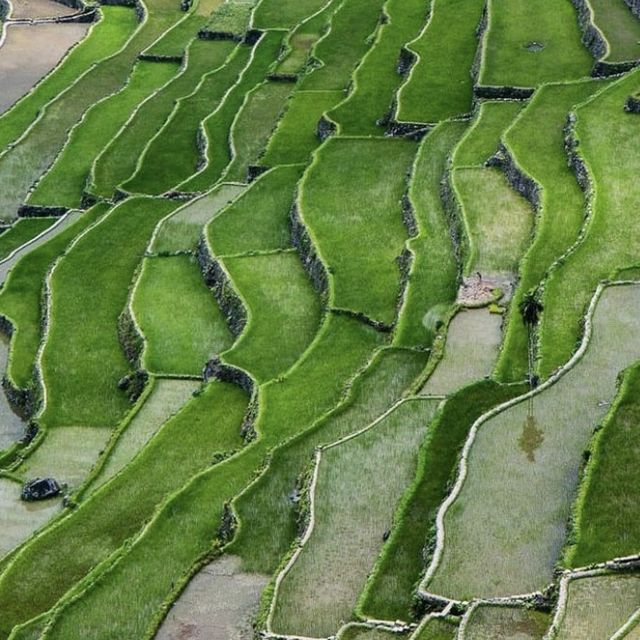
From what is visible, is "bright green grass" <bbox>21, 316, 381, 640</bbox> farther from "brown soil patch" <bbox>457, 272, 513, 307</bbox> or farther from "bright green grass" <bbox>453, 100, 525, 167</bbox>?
"bright green grass" <bbox>453, 100, 525, 167</bbox>

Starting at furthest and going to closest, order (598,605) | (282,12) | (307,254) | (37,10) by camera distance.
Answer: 1. (37,10)
2. (282,12)
3. (307,254)
4. (598,605)

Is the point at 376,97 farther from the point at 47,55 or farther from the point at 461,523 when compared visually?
the point at 461,523

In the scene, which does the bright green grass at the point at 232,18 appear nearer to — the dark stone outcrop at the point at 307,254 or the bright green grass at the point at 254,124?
the bright green grass at the point at 254,124

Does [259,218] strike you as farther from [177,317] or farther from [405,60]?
[405,60]

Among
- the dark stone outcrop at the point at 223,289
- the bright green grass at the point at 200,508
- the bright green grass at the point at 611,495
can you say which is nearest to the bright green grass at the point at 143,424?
the bright green grass at the point at 200,508

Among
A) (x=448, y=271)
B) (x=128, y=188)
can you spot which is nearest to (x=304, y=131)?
(x=128, y=188)

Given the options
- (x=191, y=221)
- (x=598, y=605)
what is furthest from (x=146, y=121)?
(x=598, y=605)

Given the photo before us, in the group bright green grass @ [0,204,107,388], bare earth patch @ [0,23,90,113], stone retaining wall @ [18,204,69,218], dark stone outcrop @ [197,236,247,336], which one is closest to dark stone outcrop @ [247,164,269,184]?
bright green grass @ [0,204,107,388]
